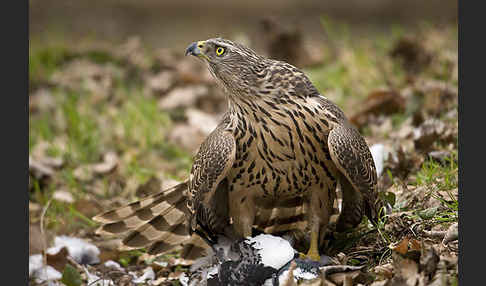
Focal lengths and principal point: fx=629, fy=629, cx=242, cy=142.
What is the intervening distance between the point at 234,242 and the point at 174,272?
2.37ft

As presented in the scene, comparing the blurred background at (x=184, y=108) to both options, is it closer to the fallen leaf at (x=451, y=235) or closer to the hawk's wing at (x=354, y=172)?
the fallen leaf at (x=451, y=235)

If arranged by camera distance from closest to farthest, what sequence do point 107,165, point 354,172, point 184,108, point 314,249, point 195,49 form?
point 354,172 → point 195,49 → point 314,249 → point 107,165 → point 184,108

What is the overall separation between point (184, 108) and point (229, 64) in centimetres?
370

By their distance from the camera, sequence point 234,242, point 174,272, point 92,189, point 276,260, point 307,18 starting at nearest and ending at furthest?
point 276,260
point 234,242
point 174,272
point 92,189
point 307,18

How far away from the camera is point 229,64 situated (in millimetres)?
3600

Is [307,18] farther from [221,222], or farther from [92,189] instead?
[221,222]

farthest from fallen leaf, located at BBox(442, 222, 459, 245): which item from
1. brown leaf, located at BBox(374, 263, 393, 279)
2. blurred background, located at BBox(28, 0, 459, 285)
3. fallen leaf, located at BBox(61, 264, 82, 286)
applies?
fallen leaf, located at BBox(61, 264, 82, 286)

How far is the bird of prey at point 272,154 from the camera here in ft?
11.6

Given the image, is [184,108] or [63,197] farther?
[184,108]

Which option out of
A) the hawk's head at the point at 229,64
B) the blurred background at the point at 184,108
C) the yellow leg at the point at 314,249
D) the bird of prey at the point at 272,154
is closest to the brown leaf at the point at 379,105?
the blurred background at the point at 184,108

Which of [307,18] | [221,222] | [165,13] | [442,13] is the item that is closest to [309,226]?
[221,222]

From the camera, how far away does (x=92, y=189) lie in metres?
5.66

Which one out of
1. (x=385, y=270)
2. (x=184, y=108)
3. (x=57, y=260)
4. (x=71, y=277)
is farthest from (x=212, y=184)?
(x=184, y=108)

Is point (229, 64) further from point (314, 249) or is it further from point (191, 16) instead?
point (191, 16)
